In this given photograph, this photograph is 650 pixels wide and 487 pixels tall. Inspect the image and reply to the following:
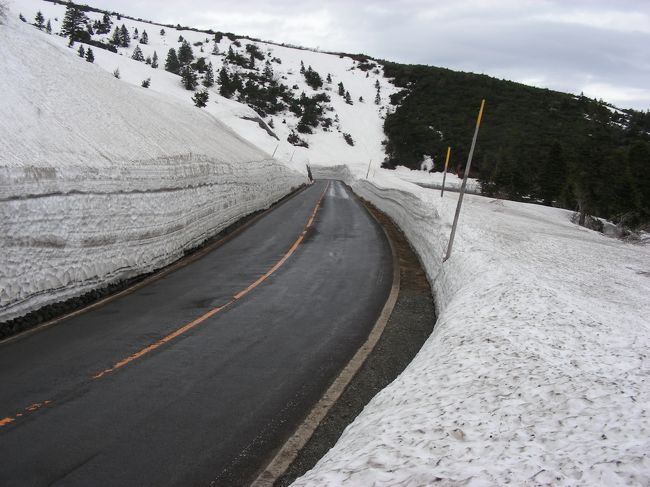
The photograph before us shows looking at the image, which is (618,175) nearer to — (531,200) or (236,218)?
(531,200)

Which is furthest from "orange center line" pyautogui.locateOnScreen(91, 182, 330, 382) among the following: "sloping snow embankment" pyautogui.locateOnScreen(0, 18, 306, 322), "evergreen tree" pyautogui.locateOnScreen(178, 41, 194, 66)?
"evergreen tree" pyautogui.locateOnScreen(178, 41, 194, 66)

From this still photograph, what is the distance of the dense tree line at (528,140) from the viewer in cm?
4091

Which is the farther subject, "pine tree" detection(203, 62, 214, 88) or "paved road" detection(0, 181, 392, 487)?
"pine tree" detection(203, 62, 214, 88)

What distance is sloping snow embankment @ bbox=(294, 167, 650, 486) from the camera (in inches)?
120

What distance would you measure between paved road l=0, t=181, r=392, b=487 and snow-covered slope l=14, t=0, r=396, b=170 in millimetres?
46216

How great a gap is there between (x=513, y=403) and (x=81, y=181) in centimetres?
878

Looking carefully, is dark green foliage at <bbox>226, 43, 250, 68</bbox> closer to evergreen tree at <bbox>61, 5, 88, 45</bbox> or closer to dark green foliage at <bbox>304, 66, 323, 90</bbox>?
dark green foliage at <bbox>304, 66, 323, 90</bbox>

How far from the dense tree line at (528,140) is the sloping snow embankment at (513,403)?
31932mm

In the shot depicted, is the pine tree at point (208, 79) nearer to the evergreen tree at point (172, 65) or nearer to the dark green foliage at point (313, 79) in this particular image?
the evergreen tree at point (172, 65)

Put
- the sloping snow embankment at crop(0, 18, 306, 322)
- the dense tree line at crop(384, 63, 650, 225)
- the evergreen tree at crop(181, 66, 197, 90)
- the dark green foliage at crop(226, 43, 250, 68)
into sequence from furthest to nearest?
the dark green foliage at crop(226, 43, 250, 68), the evergreen tree at crop(181, 66, 197, 90), the dense tree line at crop(384, 63, 650, 225), the sloping snow embankment at crop(0, 18, 306, 322)

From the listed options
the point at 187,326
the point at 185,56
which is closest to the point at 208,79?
the point at 185,56

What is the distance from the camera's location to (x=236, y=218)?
20.6m

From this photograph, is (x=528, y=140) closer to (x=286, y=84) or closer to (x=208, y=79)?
(x=286, y=84)

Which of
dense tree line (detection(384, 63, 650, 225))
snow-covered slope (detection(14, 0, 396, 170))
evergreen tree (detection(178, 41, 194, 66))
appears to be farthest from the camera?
evergreen tree (detection(178, 41, 194, 66))
